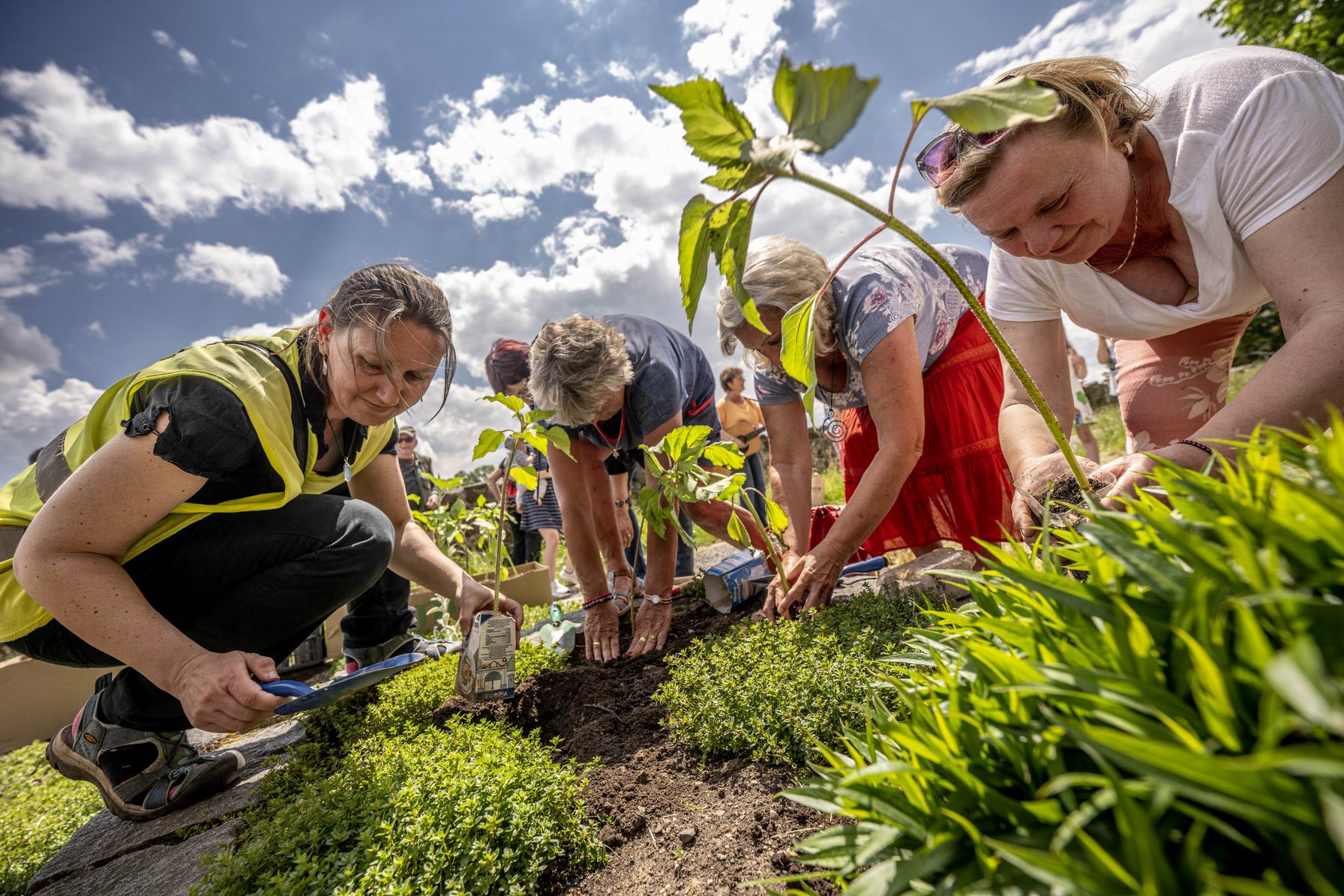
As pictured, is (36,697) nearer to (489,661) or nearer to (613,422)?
(489,661)

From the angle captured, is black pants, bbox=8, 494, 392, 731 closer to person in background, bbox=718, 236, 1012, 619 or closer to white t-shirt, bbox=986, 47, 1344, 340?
person in background, bbox=718, 236, 1012, 619

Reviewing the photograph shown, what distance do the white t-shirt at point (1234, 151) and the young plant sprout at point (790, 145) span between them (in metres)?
0.99

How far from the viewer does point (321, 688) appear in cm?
168

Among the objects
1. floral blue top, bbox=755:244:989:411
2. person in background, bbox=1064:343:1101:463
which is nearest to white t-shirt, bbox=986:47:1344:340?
floral blue top, bbox=755:244:989:411

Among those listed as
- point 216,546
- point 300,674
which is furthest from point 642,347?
point 300,674

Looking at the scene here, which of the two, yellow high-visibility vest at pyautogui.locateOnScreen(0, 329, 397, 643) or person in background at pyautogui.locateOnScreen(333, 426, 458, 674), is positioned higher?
yellow high-visibility vest at pyautogui.locateOnScreen(0, 329, 397, 643)

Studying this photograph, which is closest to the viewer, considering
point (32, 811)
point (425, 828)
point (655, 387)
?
point (425, 828)

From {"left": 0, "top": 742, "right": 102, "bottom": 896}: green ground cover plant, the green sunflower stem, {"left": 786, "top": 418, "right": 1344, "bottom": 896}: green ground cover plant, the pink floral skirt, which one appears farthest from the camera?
the pink floral skirt

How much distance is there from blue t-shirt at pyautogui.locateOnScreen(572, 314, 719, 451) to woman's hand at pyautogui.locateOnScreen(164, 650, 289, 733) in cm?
192

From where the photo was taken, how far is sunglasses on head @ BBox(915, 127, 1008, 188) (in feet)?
4.82

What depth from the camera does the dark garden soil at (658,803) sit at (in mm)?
1215

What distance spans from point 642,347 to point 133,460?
2.10 meters

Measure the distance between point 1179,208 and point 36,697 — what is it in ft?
21.0

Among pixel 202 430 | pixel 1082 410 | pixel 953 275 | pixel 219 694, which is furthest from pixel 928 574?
pixel 1082 410
